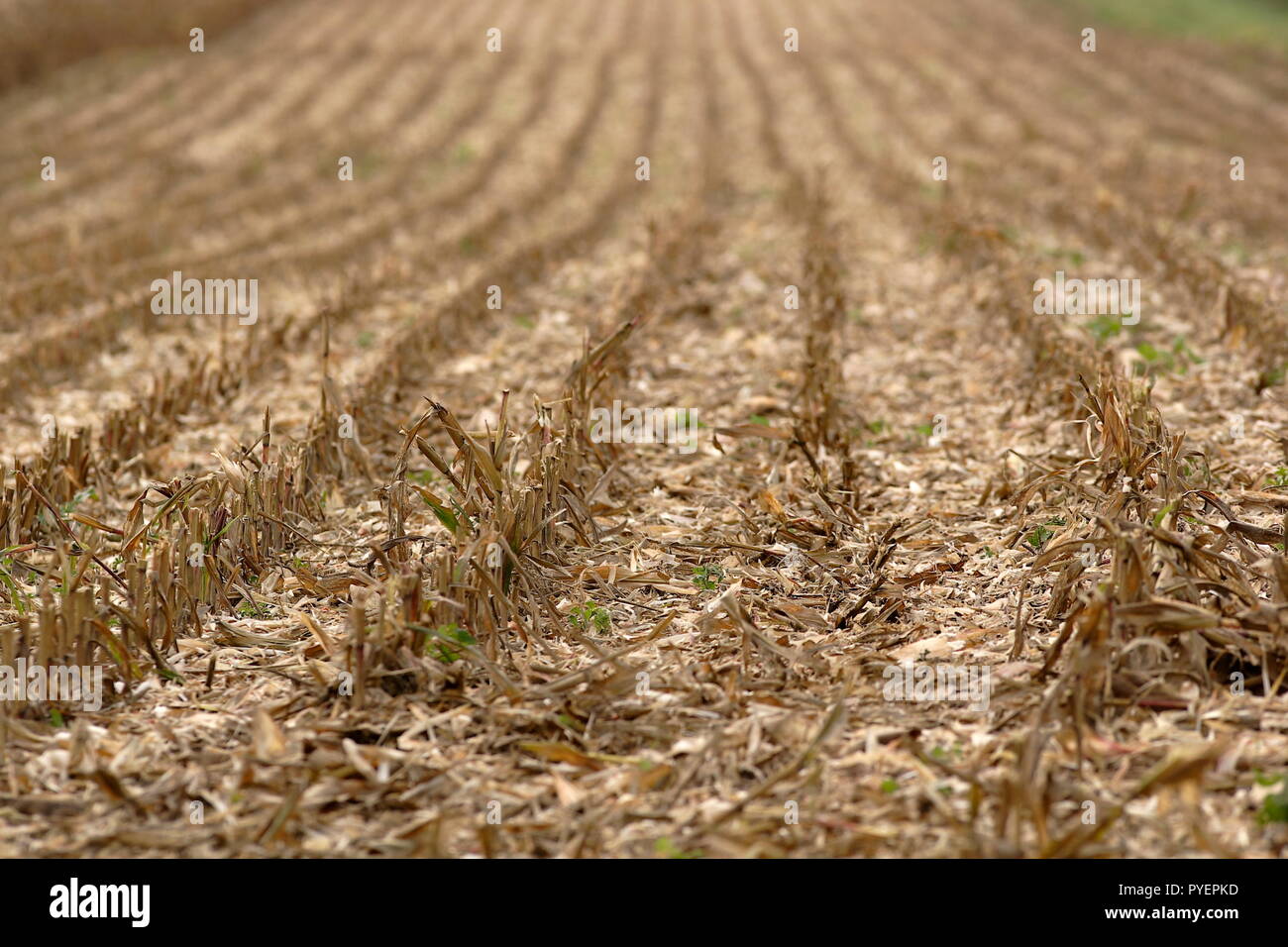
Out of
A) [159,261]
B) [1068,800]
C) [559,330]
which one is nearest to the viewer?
[1068,800]

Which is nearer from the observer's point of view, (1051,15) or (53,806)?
(53,806)

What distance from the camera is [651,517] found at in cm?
657

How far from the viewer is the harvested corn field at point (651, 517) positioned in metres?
4.04

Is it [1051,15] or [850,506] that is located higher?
[1051,15]

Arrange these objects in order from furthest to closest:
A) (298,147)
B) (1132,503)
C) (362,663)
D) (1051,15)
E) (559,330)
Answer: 1. (1051,15)
2. (298,147)
3. (559,330)
4. (1132,503)
5. (362,663)

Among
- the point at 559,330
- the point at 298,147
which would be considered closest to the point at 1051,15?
the point at 298,147

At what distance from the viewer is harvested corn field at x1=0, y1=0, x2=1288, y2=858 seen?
13.3 feet

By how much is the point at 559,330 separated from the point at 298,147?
474 inches

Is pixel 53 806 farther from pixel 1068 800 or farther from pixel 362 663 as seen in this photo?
pixel 1068 800

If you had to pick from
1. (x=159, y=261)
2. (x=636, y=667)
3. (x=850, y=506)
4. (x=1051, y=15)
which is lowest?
(x=636, y=667)

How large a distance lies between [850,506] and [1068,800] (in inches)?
108
